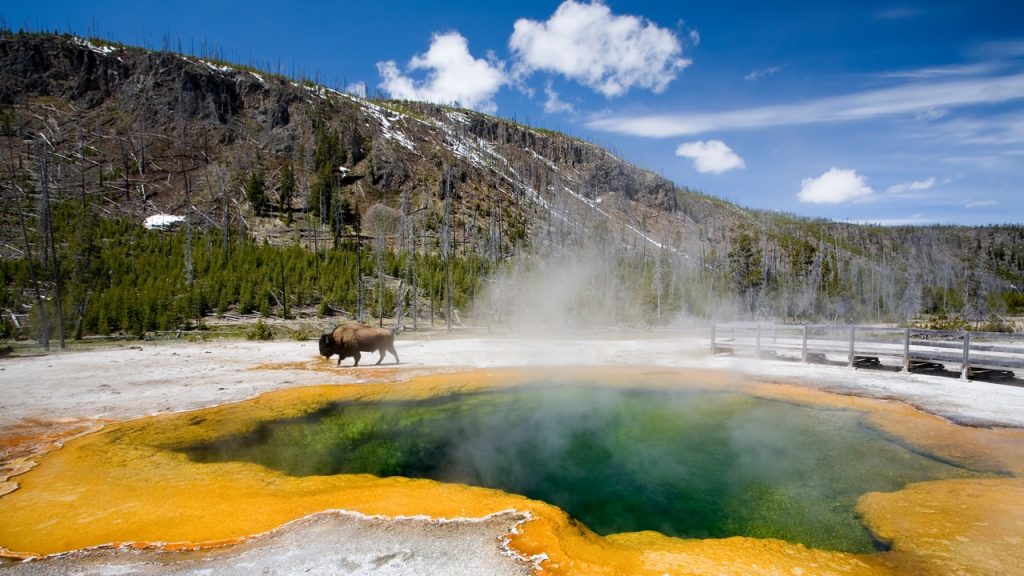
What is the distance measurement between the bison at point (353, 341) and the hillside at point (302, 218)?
1595cm

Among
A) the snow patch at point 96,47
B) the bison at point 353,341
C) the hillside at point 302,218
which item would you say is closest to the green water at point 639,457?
the bison at point 353,341

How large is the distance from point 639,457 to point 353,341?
11.2 m

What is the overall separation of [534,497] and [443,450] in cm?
261

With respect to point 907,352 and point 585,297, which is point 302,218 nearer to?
point 585,297

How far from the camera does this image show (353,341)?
1697 cm

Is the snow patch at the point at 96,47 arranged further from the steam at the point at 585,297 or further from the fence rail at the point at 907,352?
the fence rail at the point at 907,352

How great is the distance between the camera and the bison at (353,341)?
17.0 m

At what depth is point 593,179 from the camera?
143m

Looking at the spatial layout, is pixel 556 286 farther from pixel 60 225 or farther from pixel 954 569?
pixel 954 569

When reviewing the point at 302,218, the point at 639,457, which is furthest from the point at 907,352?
the point at 302,218

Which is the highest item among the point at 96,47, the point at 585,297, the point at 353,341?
the point at 96,47

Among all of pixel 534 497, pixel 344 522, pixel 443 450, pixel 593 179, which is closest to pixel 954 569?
pixel 534 497

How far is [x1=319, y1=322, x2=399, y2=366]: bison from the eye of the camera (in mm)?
16984

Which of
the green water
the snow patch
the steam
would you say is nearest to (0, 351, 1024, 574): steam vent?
the green water
